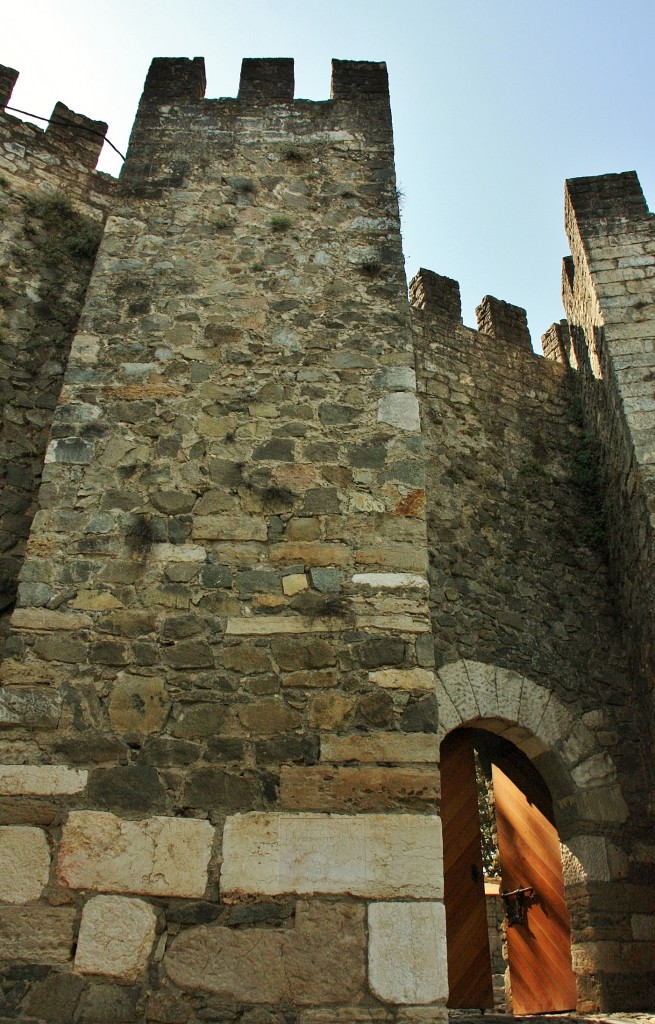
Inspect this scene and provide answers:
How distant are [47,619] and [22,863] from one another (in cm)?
89

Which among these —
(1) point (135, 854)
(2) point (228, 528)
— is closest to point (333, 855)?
(1) point (135, 854)

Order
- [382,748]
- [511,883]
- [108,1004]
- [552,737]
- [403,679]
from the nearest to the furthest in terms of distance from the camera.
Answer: [108,1004], [382,748], [403,679], [552,737], [511,883]

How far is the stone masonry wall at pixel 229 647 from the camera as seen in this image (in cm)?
242

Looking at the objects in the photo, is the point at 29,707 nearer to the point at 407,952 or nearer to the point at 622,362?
the point at 407,952

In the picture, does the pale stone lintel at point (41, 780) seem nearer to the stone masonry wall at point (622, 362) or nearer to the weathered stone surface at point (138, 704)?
the weathered stone surface at point (138, 704)

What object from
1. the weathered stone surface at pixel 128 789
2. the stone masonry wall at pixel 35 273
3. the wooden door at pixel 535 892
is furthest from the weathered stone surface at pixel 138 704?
the wooden door at pixel 535 892

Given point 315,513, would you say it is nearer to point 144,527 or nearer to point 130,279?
point 144,527

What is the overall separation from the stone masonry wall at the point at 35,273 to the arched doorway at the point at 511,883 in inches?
123

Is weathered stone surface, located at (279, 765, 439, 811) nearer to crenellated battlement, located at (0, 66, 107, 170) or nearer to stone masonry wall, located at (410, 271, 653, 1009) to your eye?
stone masonry wall, located at (410, 271, 653, 1009)

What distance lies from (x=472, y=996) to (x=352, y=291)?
4201 mm

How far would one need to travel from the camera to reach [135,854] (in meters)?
2.56

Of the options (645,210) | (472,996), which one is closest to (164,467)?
(472,996)

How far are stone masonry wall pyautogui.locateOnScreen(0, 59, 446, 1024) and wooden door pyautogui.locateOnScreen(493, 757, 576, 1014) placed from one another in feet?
9.52

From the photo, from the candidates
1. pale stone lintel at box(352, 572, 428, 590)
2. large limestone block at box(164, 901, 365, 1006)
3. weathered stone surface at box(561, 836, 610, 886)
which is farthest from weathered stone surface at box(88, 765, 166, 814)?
weathered stone surface at box(561, 836, 610, 886)
